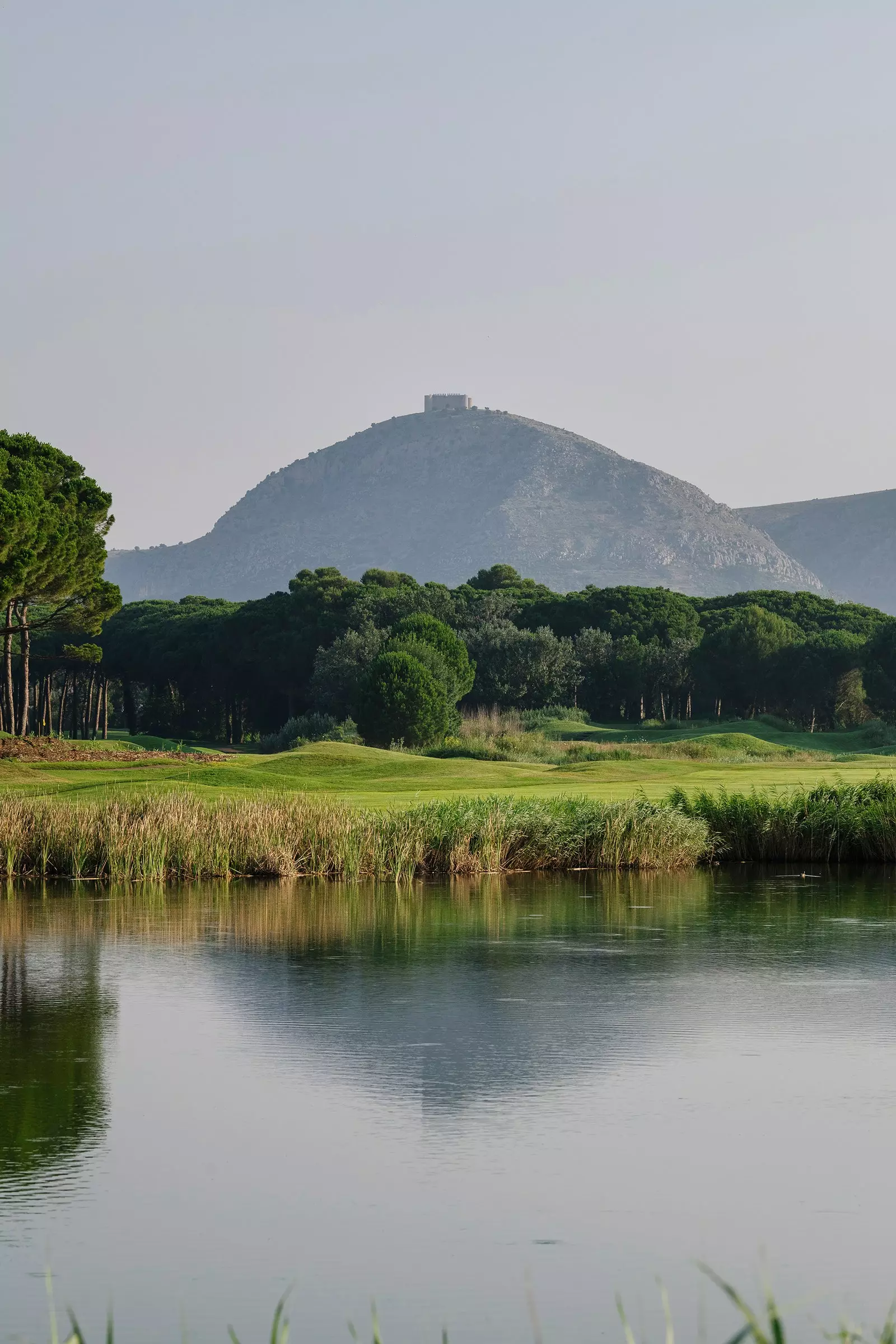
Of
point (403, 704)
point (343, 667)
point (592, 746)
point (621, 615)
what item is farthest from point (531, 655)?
point (592, 746)

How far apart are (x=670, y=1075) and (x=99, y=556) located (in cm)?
4301

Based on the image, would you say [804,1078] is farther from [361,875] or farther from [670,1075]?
[361,875]

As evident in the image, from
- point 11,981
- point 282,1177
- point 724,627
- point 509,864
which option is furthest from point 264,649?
point 282,1177


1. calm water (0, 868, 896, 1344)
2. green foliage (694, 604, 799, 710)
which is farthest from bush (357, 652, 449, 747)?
calm water (0, 868, 896, 1344)

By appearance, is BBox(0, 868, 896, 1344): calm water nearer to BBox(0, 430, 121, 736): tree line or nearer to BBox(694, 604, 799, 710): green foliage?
BBox(0, 430, 121, 736): tree line

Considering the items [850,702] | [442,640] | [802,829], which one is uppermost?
[442,640]

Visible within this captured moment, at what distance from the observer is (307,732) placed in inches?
2270

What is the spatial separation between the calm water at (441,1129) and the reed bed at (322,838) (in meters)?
4.39

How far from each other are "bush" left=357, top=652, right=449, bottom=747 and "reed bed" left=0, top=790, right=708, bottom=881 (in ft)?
92.7

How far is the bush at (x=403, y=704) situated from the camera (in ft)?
167

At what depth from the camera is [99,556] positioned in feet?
165

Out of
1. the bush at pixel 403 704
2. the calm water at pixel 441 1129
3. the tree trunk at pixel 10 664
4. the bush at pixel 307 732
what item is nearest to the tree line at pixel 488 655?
the bush at pixel 307 732

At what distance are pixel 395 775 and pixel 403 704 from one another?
16855 millimetres

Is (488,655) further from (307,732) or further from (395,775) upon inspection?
(395,775)
